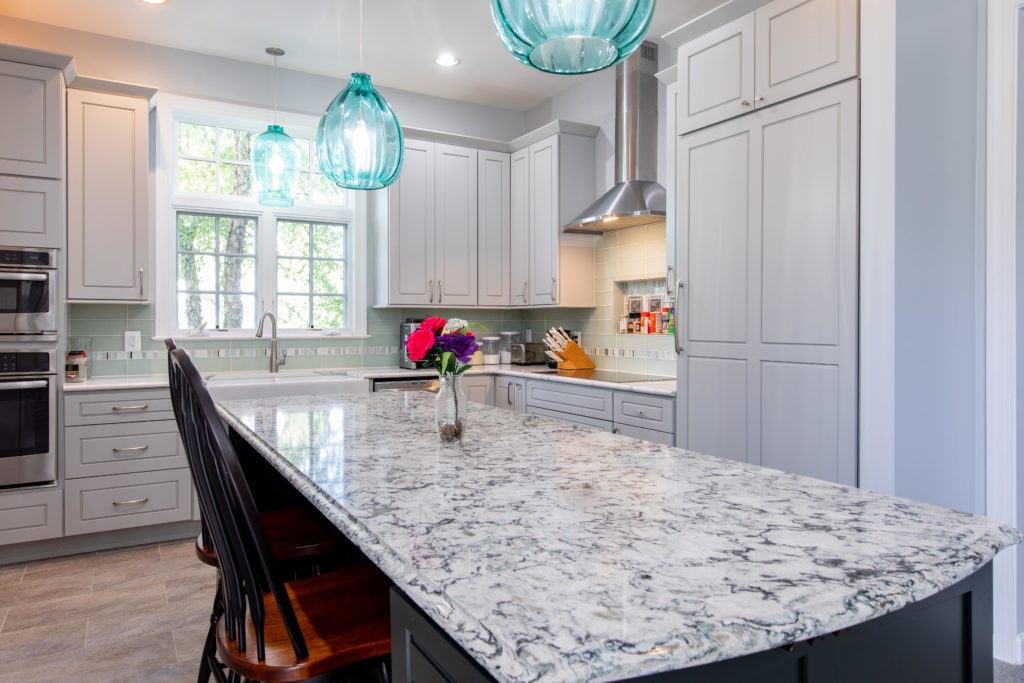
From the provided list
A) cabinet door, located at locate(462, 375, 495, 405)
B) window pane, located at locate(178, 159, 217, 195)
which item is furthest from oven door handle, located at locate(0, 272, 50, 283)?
cabinet door, located at locate(462, 375, 495, 405)

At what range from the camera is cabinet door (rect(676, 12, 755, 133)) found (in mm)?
2691

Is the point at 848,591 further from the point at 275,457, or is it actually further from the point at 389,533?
the point at 275,457

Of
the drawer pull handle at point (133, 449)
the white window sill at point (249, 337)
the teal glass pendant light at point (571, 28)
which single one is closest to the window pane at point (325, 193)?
the white window sill at point (249, 337)

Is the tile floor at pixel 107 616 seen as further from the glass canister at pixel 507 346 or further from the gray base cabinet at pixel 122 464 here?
the glass canister at pixel 507 346

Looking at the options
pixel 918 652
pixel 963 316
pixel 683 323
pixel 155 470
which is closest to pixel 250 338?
pixel 155 470

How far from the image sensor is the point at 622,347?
4.39 metres

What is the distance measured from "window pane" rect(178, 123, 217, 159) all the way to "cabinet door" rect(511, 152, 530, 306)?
2040 millimetres

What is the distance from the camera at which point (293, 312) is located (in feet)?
14.8

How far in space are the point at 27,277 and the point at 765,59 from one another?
3.54 m

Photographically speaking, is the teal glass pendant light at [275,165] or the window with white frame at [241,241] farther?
the window with white frame at [241,241]

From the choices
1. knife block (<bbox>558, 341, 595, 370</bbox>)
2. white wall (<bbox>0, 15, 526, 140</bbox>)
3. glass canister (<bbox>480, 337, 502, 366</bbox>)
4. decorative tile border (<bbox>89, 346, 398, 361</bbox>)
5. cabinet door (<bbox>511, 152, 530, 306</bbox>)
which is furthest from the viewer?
glass canister (<bbox>480, 337, 502, 366</bbox>)

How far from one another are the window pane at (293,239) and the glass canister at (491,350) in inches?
56.1

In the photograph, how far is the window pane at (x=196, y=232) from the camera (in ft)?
13.7

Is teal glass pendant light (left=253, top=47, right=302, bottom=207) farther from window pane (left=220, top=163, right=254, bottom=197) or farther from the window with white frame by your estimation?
window pane (left=220, top=163, right=254, bottom=197)
